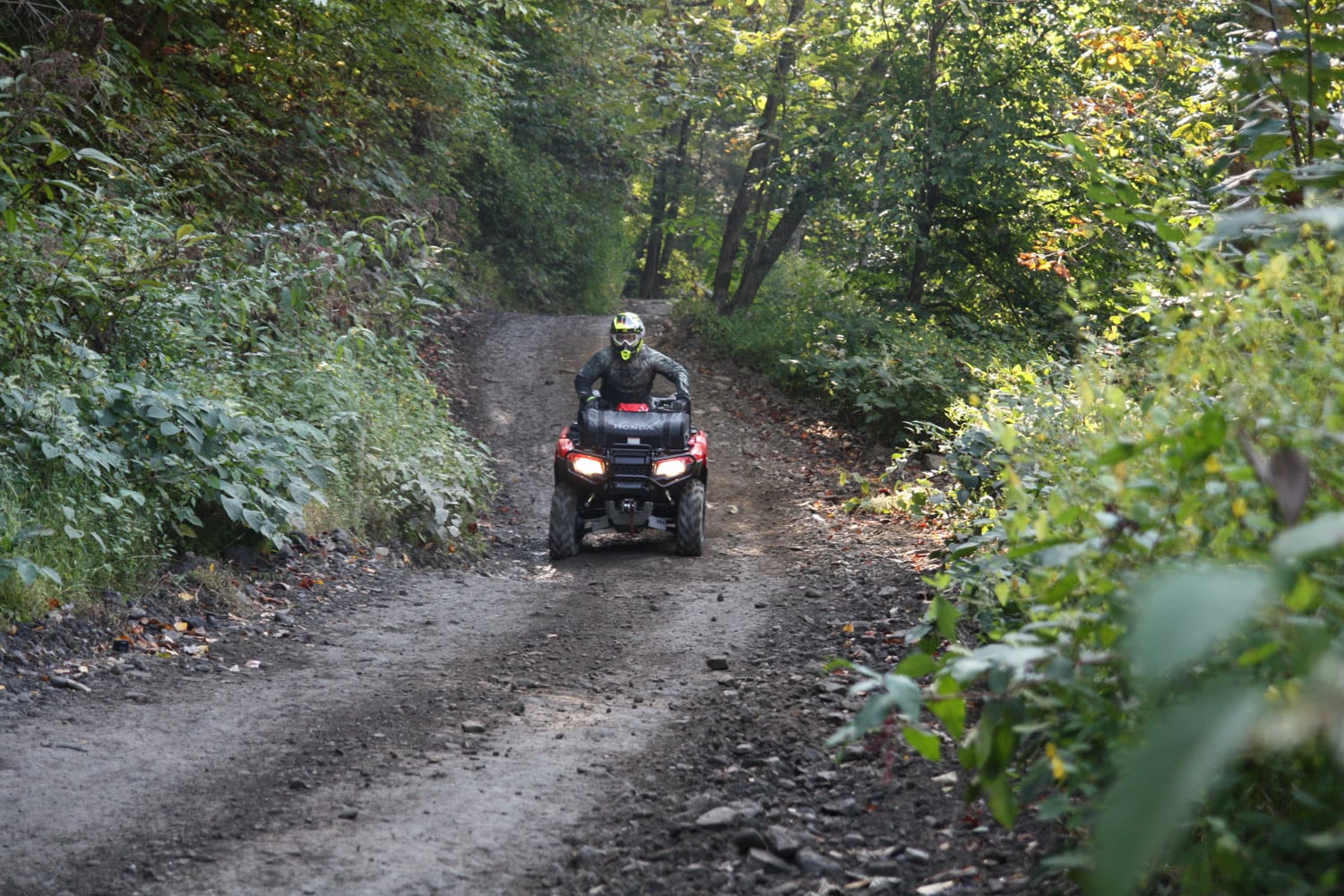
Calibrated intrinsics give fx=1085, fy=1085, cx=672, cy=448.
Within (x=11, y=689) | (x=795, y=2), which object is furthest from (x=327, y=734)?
(x=795, y=2)

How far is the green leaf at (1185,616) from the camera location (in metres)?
1.09

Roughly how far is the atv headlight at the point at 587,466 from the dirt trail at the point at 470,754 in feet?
4.14

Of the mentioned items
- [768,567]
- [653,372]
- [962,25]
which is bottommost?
[768,567]

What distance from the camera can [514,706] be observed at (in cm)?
525

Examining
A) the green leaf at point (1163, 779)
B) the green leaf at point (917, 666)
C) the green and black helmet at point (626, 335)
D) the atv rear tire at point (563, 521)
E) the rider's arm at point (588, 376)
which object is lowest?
the atv rear tire at point (563, 521)

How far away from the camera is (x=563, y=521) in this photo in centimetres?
966

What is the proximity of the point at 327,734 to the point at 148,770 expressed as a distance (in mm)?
734

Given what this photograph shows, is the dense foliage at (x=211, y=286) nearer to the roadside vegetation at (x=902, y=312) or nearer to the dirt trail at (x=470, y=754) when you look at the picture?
the roadside vegetation at (x=902, y=312)

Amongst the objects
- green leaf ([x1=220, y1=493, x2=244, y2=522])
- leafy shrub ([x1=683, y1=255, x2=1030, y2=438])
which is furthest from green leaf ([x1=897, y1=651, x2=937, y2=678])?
leafy shrub ([x1=683, y1=255, x2=1030, y2=438])

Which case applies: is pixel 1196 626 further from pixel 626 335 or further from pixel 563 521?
pixel 626 335

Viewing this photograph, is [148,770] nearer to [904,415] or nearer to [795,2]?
[904,415]

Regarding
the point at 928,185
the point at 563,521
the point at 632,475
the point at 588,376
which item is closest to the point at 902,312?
the point at 928,185

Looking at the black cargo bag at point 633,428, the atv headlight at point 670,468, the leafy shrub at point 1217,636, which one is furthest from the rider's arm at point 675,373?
the leafy shrub at point 1217,636

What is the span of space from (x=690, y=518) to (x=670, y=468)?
0.50 meters
